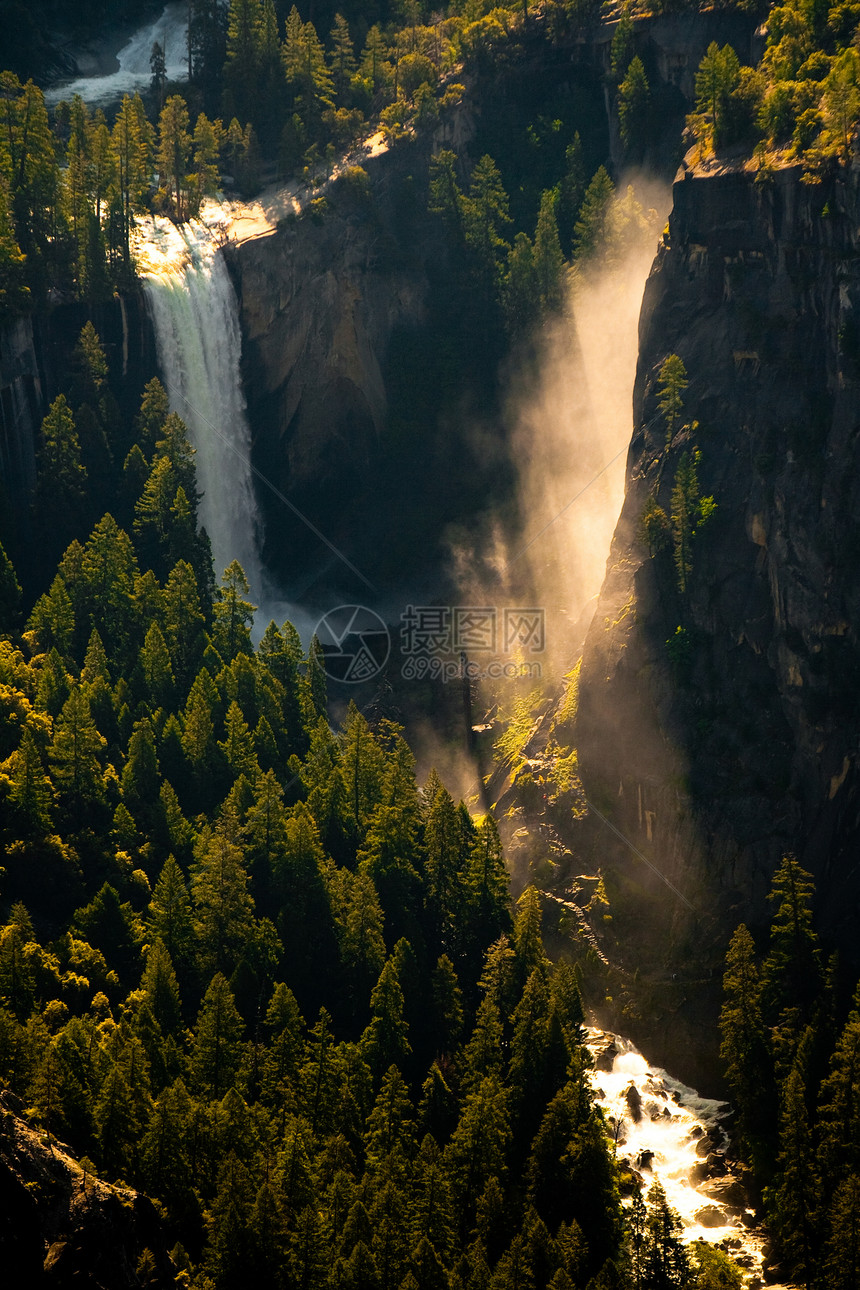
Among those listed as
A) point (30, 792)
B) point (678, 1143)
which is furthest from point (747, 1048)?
point (30, 792)

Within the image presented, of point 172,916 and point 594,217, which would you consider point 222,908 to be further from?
point 594,217

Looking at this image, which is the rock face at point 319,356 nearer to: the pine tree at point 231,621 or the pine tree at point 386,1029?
the pine tree at point 231,621

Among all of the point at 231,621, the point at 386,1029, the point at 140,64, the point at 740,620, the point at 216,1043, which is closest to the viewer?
the point at 216,1043

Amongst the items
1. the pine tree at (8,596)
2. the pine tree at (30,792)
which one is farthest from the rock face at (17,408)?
the pine tree at (30,792)

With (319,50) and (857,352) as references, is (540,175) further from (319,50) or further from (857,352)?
(857,352)

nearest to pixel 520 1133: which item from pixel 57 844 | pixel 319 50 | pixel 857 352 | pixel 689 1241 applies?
pixel 689 1241

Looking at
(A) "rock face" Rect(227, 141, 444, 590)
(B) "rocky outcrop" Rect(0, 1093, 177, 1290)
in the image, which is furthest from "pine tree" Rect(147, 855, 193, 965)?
(A) "rock face" Rect(227, 141, 444, 590)
